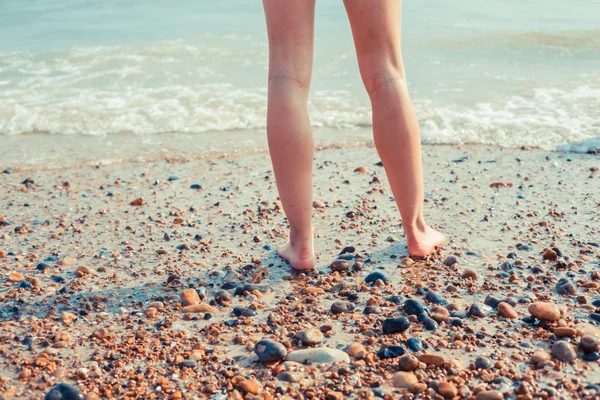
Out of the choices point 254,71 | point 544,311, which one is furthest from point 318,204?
point 254,71

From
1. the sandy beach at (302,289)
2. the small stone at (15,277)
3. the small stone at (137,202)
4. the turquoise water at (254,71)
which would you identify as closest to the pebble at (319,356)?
the sandy beach at (302,289)

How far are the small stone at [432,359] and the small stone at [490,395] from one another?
0.62ft

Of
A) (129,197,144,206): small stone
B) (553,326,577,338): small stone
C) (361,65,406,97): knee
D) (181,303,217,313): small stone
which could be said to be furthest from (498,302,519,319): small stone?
(129,197,144,206): small stone

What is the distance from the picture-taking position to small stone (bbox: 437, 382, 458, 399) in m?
1.73

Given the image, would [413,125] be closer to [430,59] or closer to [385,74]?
[385,74]

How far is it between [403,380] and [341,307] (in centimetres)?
53

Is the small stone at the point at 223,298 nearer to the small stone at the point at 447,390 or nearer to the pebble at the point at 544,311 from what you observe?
the small stone at the point at 447,390

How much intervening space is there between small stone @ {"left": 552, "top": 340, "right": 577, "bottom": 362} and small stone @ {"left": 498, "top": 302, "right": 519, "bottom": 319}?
27 centimetres

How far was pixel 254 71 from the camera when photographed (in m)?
7.41

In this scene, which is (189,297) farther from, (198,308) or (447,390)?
(447,390)

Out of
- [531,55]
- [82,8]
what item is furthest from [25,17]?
[531,55]

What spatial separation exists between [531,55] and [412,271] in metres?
6.37

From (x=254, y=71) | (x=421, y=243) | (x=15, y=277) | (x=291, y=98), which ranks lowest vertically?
(x=15, y=277)

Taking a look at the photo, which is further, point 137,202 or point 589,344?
point 137,202
